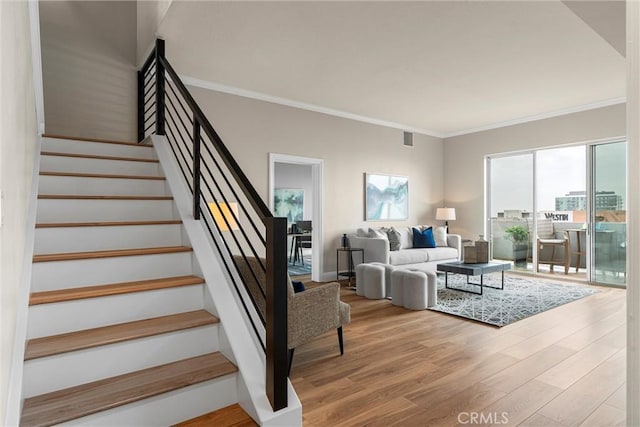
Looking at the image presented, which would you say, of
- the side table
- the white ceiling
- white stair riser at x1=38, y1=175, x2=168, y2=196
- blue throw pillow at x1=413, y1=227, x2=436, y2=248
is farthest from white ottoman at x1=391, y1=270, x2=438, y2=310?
white stair riser at x1=38, y1=175, x2=168, y2=196

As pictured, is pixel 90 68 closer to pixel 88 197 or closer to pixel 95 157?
pixel 95 157

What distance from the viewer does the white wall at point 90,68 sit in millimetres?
4012

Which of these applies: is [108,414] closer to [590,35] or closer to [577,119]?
[590,35]

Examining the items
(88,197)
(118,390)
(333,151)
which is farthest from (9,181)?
(333,151)

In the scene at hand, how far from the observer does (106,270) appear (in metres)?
2.10

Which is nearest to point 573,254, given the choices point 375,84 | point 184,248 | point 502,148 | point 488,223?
point 488,223

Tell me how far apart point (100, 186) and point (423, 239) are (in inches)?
212

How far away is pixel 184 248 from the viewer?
235 cm

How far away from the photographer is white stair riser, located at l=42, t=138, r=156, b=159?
3.14 metres

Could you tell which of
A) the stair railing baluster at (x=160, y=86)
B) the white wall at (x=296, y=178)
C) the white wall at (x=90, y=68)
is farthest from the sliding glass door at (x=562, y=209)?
the white wall at (x=90, y=68)

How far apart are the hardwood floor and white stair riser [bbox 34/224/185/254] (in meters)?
1.43

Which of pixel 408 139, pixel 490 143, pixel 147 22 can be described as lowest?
pixel 490 143

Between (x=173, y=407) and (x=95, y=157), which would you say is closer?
(x=173, y=407)

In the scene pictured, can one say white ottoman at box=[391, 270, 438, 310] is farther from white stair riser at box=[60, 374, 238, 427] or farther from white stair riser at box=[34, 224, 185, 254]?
white stair riser at box=[60, 374, 238, 427]
